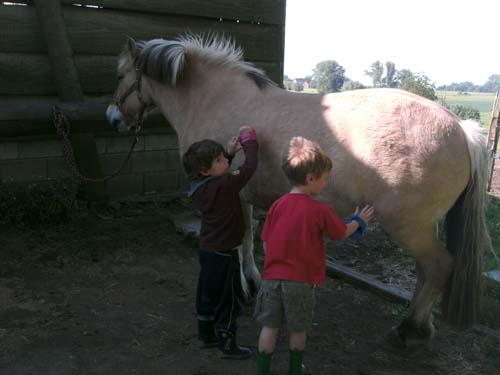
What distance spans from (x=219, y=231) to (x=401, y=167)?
116cm

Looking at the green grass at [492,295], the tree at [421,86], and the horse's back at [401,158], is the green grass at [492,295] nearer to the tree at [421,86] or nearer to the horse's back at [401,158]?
the horse's back at [401,158]

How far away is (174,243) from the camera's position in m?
5.47

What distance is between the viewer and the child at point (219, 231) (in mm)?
3064

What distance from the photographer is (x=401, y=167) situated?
306 cm

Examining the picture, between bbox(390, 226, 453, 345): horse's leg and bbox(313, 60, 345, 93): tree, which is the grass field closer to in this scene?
bbox(313, 60, 345, 93): tree

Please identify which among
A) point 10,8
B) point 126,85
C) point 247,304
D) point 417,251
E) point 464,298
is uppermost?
point 10,8

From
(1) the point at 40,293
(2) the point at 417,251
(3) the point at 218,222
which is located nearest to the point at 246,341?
(3) the point at 218,222

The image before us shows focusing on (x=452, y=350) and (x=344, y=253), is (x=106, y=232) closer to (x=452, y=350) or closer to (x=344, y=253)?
(x=344, y=253)

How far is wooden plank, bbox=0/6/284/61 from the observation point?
17.0 feet

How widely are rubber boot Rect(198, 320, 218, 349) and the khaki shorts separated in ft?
2.47

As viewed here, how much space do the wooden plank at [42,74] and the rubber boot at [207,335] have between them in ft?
11.0

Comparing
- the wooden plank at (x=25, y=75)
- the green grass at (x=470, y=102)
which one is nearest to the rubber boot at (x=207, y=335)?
the wooden plank at (x=25, y=75)

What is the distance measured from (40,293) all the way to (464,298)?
10.5 ft

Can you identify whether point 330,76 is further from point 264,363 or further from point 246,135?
point 264,363
